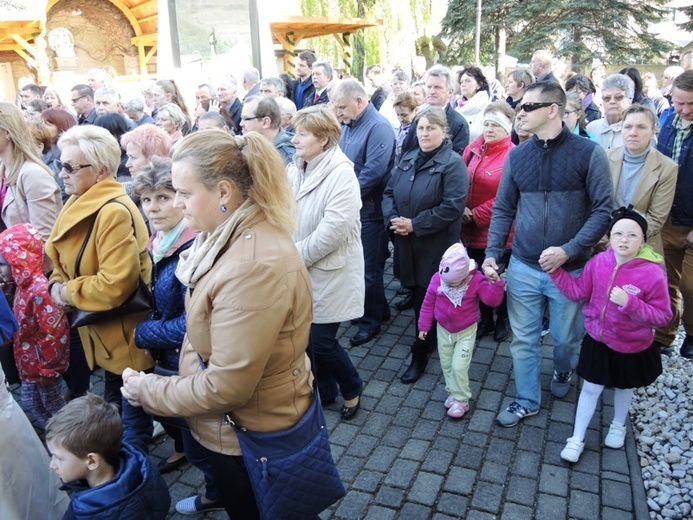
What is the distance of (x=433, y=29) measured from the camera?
2459 centimetres

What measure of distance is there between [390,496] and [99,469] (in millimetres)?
1623

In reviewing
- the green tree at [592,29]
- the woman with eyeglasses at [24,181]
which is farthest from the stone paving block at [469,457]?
the green tree at [592,29]

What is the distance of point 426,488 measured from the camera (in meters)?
3.34

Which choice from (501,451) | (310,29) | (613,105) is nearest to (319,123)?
(501,451)

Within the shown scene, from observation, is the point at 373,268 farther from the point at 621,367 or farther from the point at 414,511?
the point at 414,511

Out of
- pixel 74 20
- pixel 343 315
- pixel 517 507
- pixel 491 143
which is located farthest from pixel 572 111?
pixel 74 20

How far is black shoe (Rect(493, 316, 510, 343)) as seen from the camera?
5.21 metres

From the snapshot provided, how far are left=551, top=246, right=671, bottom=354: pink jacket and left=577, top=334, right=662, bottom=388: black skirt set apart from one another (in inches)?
2.2

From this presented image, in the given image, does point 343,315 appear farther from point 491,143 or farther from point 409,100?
point 409,100

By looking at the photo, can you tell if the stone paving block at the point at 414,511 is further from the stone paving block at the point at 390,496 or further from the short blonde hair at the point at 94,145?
the short blonde hair at the point at 94,145

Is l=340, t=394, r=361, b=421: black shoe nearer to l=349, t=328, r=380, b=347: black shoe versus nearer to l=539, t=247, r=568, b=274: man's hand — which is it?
l=349, t=328, r=380, b=347: black shoe

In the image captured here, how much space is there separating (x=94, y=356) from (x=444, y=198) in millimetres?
2657

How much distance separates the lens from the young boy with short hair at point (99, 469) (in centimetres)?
224

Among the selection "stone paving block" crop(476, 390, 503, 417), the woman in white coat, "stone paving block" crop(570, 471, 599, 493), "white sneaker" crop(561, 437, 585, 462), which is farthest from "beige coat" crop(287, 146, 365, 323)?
"stone paving block" crop(570, 471, 599, 493)
